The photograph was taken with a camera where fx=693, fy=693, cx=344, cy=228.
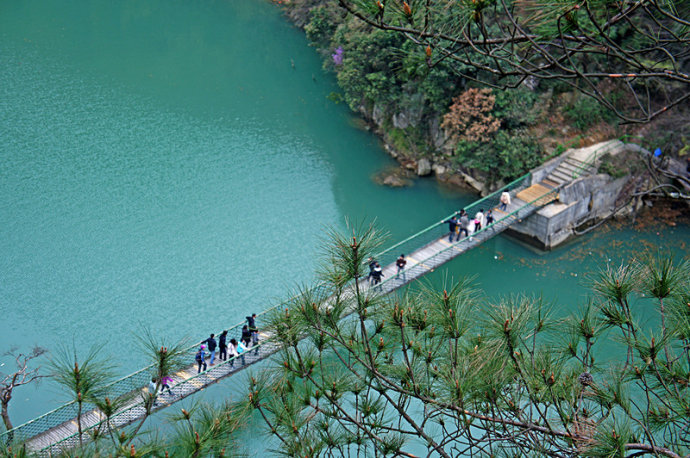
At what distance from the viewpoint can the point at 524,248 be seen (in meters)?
16.1

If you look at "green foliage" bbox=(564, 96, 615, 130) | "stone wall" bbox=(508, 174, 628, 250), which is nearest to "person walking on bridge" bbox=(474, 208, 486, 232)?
"stone wall" bbox=(508, 174, 628, 250)

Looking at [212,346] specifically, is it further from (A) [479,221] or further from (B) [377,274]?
(A) [479,221]

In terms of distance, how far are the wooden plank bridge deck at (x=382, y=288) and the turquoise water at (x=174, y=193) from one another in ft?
2.52

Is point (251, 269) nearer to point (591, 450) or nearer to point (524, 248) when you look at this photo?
point (524, 248)

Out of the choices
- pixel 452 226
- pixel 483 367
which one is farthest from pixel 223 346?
pixel 483 367

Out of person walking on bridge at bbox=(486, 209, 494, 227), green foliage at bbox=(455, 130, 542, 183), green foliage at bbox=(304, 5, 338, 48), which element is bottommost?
person walking on bridge at bbox=(486, 209, 494, 227)

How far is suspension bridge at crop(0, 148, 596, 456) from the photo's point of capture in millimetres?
10367

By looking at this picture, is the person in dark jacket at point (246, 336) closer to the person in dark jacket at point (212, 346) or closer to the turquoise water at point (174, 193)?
the person in dark jacket at point (212, 346)

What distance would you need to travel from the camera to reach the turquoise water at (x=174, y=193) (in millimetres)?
14125

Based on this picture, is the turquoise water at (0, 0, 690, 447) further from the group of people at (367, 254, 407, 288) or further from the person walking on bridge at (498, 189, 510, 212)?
the group of people at (367, 254, 407, 288)

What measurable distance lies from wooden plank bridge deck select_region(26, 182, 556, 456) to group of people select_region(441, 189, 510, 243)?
0.14 metres

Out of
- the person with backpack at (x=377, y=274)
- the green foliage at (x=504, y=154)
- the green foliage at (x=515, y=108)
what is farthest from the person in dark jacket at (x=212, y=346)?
the green foliage at (x=515, y=108)

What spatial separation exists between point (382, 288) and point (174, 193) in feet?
22.2

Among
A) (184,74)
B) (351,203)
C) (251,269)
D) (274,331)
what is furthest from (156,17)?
(274,331)
